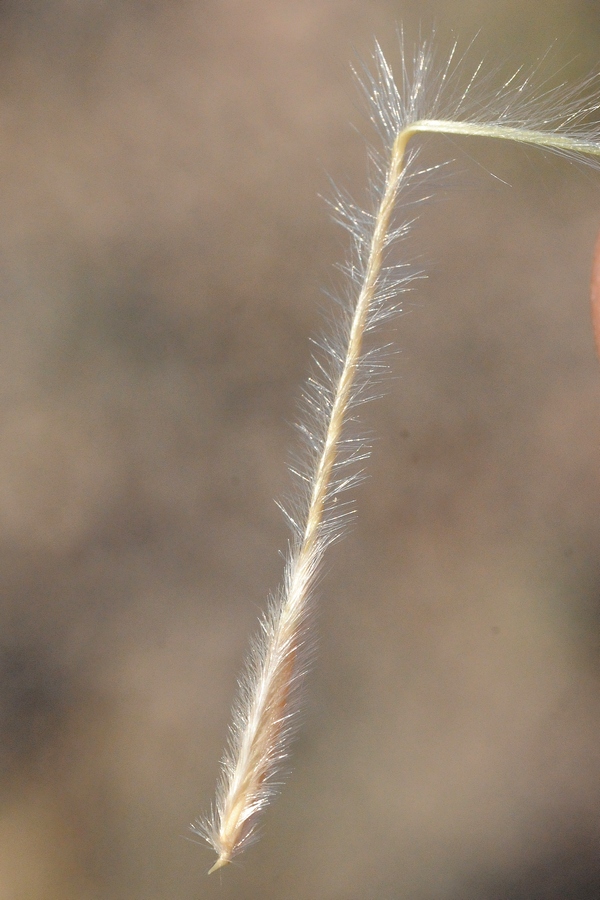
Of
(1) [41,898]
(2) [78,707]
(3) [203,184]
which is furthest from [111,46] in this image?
(1) [41,898]

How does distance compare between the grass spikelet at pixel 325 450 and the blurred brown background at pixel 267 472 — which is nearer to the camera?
the grass spikelet at pixel 325 450

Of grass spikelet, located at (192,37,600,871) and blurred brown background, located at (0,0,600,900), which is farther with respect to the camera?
blurred brown background, located at (0,0,600,900)

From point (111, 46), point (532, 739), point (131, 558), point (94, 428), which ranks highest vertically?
point (111, 46)

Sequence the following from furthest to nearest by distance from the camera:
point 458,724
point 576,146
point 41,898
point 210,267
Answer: point 210,267, point 458,724, point 41,898, point 576,146

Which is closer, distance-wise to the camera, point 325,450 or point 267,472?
point 325,450

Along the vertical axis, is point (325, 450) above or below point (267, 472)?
below

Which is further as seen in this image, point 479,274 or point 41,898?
point 479,274

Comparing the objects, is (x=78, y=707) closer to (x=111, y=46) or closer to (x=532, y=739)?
(x=532, y=739)

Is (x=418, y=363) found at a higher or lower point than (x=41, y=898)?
higher
